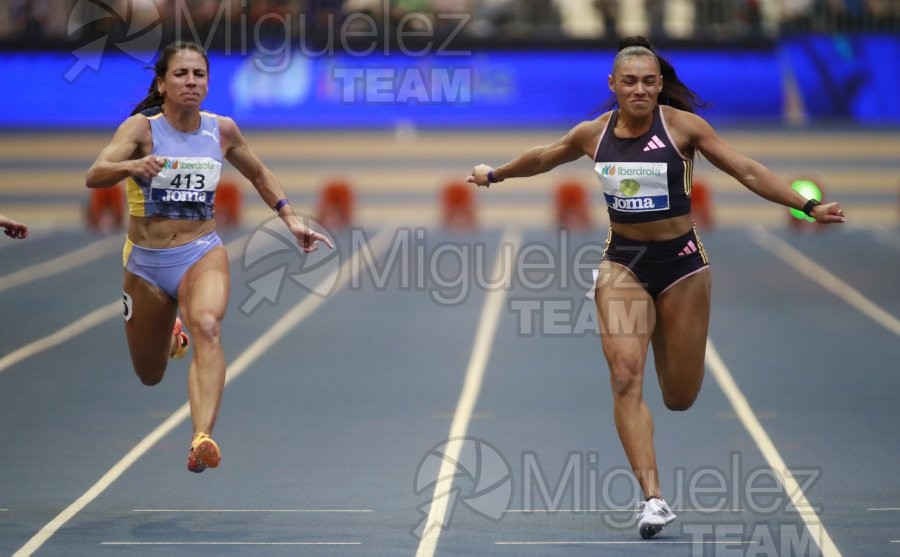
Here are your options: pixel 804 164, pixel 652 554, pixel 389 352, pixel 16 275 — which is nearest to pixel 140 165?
pixel 652 554

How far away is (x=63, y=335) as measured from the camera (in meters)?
12.1

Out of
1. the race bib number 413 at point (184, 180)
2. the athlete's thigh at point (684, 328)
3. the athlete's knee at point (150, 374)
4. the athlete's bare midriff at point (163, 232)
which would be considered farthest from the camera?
the athlete's knee at point (150, 374)

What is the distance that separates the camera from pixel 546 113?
24266 mm

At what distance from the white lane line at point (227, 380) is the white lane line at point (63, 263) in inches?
128

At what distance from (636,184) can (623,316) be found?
562mm

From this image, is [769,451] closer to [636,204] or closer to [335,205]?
[636,204]

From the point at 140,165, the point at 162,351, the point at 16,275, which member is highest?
the point at 140,165

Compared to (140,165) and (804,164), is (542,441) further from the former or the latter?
(804,164)

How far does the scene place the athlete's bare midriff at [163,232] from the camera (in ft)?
21.3

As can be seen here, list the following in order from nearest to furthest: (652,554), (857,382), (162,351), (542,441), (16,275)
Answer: (652,554), (162,351), (542,441), (857,382), (16,275)

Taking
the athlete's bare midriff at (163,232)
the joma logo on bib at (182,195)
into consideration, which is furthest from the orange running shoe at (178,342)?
the joma logo on bib at (182,195)

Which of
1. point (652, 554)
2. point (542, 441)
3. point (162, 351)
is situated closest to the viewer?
point (652, 554)

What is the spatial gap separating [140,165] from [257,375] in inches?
182

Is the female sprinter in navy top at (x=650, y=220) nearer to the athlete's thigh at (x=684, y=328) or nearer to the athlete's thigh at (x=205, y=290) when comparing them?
the athlete's thigh at (x=684, y=328)
